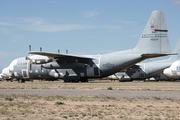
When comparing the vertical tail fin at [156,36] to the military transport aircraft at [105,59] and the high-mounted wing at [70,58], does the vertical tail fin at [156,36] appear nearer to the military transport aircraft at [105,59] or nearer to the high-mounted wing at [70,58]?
the military transport aircraft at [105,59]

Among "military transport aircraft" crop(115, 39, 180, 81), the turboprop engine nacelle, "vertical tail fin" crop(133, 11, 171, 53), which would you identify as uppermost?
"vertical tail fin" crop(133, 11, 171, 53)

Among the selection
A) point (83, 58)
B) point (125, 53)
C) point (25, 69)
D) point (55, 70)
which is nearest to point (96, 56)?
point (83, 58)

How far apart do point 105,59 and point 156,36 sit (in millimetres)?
8612

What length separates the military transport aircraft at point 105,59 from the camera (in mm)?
35656

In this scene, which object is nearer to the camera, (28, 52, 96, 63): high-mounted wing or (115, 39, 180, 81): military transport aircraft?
(28, 52, 96, 63): high-mounted wing

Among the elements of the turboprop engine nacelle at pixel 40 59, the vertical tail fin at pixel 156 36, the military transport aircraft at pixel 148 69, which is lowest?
the military transport aircraft at pixel 148 69

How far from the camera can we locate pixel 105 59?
37.8 m

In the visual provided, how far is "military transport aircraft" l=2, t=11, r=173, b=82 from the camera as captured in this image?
35656 millimetres

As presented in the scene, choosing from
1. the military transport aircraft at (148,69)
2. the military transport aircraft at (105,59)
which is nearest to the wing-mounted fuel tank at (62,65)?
the military transport aircraft at (105,59)

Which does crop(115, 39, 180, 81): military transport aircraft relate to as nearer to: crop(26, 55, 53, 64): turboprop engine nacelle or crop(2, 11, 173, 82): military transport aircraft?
crop(2, 11, 173, 82): military transport aircraft

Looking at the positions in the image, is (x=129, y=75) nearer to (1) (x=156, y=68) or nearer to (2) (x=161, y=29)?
(1) (x=156, y=68)

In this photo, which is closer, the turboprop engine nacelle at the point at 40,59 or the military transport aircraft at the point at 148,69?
the turboprop engine nacelle at the point at 40,59

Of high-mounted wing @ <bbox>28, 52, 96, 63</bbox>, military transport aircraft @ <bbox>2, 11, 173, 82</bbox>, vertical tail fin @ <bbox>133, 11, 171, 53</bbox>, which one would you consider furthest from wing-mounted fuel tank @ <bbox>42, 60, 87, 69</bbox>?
vertical tail fin @ <bbox>133, 11, 171, 53</bbox>

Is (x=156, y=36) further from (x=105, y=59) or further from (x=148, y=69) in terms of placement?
(x=148, y=69)
